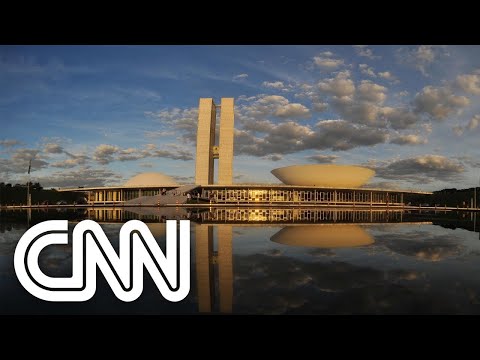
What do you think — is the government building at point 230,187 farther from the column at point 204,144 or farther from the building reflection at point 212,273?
the building reflection at point 212,273

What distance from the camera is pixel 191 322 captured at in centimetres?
355

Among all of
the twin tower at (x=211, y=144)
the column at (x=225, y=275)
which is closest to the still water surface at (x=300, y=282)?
the column at (x=225, y=275)

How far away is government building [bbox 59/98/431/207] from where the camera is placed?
174 feet

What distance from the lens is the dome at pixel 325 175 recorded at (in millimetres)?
59219

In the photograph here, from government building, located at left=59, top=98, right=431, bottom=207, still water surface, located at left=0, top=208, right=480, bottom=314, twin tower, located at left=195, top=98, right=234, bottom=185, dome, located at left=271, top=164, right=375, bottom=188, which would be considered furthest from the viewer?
twin tower, located at left=195, top=98, right=234, bottom=185

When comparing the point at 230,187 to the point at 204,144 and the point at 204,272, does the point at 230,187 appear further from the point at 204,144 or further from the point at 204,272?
the point at 204,272

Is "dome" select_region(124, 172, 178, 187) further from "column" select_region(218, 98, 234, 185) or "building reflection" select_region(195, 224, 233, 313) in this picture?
"building reflection" select_region(195, 224, 233, 313)

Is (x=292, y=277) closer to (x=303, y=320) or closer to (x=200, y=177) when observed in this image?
(x=303, y=320)

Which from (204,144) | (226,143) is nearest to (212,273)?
(226,143)

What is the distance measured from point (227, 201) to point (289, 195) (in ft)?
31.0

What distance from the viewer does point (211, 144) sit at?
6450cm

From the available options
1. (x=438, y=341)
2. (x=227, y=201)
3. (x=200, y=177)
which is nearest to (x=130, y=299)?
(x=438, y=341)

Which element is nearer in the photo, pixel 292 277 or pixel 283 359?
pixel 283 359

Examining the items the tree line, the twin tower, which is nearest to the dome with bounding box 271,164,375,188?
the twin tower
